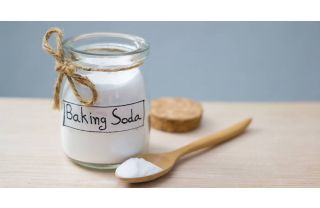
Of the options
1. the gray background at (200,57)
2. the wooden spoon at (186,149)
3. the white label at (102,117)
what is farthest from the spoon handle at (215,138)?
the gray background at (200,57)

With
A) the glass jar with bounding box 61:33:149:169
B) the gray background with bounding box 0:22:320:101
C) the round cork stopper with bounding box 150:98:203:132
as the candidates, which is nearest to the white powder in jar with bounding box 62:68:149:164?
the glass jar with bounding box 61:33:149:169

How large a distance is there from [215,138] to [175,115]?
0.10m

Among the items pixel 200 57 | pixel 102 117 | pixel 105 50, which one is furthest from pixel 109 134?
pixel 200 57

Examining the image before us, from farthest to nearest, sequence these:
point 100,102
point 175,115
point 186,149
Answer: point 175,115 < point 186,149 < point 100,102

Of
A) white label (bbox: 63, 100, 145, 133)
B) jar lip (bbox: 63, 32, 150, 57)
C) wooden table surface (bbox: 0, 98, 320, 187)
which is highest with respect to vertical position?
jar lip (bbox: 63, 32, 150, 57)

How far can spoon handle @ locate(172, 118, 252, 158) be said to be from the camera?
2.69 ft

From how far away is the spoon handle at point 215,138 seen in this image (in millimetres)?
821

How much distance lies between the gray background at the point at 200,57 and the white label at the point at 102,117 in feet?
2.27

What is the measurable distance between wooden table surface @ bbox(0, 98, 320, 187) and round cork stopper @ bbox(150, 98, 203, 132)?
16 mm

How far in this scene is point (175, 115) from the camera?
937mm

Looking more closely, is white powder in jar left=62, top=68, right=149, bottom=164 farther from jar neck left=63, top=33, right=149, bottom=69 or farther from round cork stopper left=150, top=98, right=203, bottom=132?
round cork stopper left=150, top=98, right=203, bottom=132

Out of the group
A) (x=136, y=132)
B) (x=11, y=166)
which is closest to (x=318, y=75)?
(x=136, y=132)

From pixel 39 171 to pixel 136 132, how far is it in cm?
17

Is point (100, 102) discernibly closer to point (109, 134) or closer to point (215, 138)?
point (109, 134)
